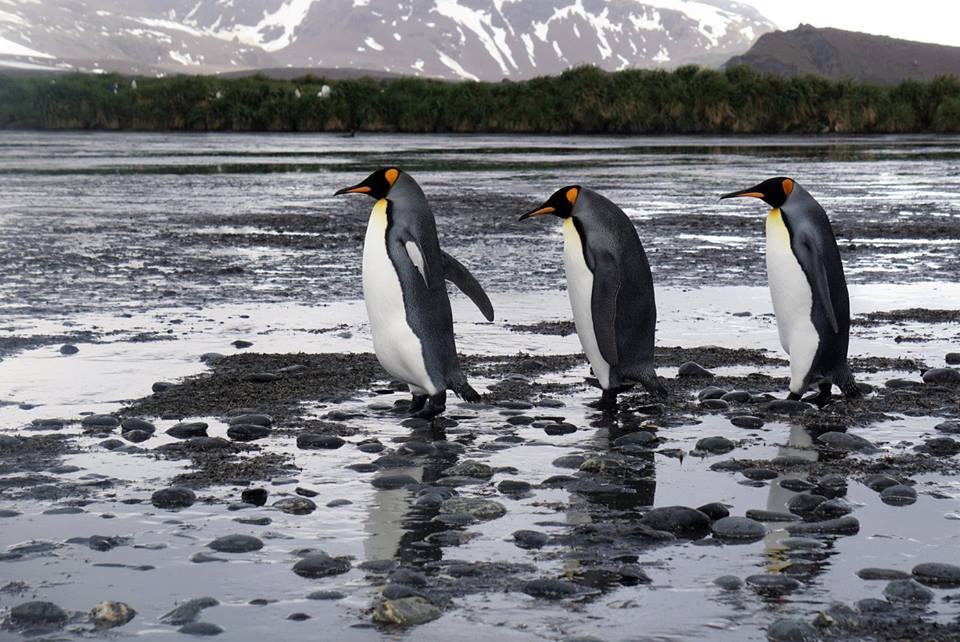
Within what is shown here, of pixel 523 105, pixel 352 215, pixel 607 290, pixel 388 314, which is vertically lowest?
pixel 352 215

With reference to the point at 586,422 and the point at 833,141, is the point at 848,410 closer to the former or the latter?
the point at 586,422

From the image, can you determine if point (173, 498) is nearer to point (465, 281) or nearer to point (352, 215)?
point (465, 281)

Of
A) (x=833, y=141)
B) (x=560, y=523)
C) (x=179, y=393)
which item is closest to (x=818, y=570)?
(x=560, y=523)

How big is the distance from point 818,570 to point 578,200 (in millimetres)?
2808

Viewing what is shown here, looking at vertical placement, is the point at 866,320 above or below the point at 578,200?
below

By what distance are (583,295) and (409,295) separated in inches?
32.9

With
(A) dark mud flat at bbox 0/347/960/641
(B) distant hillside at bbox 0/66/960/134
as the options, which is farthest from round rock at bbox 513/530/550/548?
(B) distant hillside at bbox 0/66/960/134

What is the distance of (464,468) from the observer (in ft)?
15.6

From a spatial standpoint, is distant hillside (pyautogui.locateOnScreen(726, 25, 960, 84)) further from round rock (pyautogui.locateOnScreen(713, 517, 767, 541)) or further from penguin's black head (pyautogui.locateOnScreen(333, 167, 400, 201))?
round rock (pyautogui.locateOnScreen(713, 517, 767, 541))

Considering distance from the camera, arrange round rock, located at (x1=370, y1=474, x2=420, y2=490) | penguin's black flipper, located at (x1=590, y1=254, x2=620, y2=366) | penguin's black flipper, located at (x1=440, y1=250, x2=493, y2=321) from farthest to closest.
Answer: penguin's black flipper, located at (x1=440, y1=250, x2=493, y2=321) → penguin's black flipper, located at (x1=590, y1=254, x2=620, y2=366) → round rock, located at (x1=370, y1=474, x2=420, y2=490)

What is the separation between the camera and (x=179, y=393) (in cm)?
600

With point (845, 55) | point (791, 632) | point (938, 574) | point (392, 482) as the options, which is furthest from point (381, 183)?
point (845, 55)

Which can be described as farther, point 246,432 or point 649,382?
point 649,382

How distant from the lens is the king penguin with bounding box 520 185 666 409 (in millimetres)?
6016
